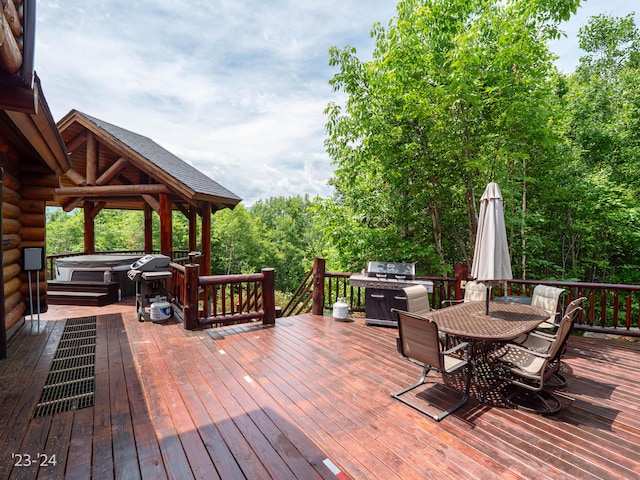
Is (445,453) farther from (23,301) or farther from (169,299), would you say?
(23,301)

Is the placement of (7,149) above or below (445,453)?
above

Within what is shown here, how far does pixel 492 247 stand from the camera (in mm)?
3377

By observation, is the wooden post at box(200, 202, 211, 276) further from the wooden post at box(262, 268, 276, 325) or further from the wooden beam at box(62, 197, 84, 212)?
the wooden beam at box(62, 197, 84, 212)

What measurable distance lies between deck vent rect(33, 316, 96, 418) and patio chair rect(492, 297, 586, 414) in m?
3.97

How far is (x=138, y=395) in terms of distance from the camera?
2.88m

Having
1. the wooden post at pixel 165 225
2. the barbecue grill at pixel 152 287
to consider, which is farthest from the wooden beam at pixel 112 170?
the barbecue grill at pixel 152 287

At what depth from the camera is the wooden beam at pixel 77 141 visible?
25.8 feet

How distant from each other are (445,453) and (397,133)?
5777 millimetres

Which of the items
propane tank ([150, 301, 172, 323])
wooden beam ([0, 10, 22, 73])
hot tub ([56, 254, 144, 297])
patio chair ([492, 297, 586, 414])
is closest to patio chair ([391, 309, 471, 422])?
patio chair ([492, 297, 586, 414])

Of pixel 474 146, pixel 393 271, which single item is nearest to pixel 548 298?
pixel 393 271

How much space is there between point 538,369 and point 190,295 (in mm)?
4608

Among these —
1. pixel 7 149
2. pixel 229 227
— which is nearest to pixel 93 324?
pixel 7 149

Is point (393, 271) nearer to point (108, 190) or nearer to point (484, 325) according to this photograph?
point (484, 325)

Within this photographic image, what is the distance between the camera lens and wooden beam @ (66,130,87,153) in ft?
25.8
